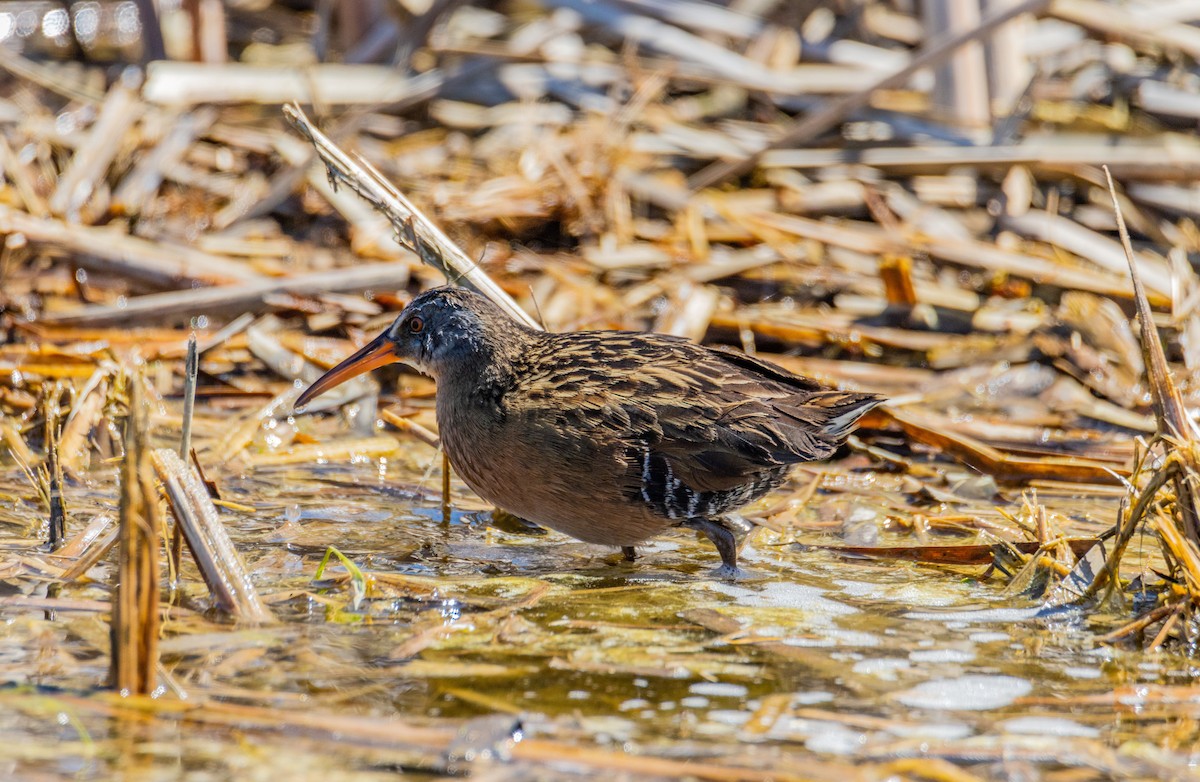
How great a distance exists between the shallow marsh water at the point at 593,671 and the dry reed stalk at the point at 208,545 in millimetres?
59

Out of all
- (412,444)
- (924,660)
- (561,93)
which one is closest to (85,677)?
(924,660)

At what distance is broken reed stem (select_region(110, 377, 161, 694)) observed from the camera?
9.61 ft

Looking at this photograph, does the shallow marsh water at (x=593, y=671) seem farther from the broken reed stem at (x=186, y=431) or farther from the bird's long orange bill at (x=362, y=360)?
the bird's long orange bill at (x=362, y=360)

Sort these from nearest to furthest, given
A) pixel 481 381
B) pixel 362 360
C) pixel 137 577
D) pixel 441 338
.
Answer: pixel 137 577, pixel 481 381, pixel 441 338, pixel 362 360

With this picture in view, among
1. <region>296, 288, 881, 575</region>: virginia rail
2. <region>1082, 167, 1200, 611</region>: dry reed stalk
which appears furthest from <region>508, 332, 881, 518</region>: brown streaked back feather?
<region>1082, 167, 1200, 611</region>: dry reed stalk

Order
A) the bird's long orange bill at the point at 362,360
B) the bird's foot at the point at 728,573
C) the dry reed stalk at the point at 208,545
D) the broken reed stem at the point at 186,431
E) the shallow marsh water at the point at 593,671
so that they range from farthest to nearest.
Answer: the bird's long orange bill at the point at 362,360 → the bird's foot at the point at 728,573 → the broken reed stem at the point at 186,431 → the dry reed stalk at the point at 208,545 → the shallow marsh water at the point at 593,671

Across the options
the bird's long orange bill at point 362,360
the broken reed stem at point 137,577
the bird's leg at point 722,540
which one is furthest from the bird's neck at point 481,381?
the broken reed stem at point 137,577

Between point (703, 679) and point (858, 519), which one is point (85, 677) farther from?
point (858, 519)

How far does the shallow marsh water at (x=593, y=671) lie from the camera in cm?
284

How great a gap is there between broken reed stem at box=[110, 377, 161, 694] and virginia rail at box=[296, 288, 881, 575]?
147 cm

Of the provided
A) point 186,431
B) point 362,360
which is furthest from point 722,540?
point 186,431

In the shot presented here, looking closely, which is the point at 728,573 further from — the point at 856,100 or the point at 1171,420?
the point at 856,100

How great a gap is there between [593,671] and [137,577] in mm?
1042

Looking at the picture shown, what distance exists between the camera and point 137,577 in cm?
296
